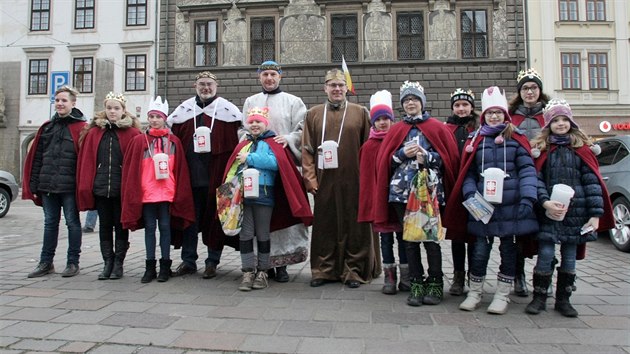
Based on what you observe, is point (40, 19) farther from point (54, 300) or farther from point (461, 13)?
point (54, 300)

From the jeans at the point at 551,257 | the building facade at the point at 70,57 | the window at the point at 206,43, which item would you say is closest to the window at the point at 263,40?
the window at the point at 206,43

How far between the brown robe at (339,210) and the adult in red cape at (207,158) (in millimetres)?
943

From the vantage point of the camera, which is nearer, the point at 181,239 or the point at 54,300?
the point at 54,300

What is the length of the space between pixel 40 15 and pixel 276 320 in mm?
27459

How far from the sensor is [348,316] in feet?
11.4

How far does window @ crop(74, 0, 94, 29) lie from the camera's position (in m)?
24.0

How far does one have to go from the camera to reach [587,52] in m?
21.2

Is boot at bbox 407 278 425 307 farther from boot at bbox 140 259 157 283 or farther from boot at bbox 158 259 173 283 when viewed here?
boot at bbox 140 259 157 283

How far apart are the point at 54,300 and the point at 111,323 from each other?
1.02 metres

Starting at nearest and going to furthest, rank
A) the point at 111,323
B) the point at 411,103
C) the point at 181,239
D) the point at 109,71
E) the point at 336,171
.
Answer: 1. the point at 111,323
2. the point at 411,103
3. the point at 336,171
4. the point at 181,239
5. the point at 109,71

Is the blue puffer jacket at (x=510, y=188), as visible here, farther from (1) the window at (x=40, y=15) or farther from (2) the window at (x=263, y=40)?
(1) the window at (x=40, y=15)

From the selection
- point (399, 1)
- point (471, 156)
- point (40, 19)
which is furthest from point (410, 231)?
point (40, 19)

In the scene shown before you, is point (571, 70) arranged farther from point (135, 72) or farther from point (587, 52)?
point (135, 72)

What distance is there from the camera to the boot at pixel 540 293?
3.61 meters
